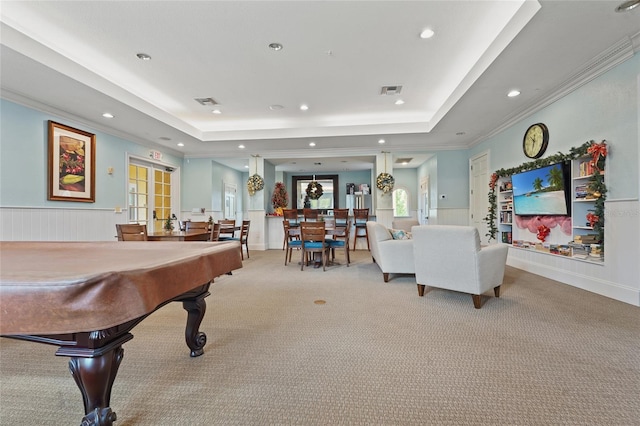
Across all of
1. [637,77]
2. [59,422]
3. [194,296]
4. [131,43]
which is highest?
[131,43]

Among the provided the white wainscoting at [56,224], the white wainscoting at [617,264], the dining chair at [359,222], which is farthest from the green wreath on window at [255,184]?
the white wainscoting at [617,264]

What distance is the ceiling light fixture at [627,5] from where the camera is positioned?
238 centimetres

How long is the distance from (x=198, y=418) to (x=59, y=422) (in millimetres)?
629

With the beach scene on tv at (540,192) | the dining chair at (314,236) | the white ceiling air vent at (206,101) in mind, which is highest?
the white ceiling air vent at (206,101)

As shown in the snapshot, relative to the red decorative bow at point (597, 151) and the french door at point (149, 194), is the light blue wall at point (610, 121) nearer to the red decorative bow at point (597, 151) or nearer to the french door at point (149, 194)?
the red decorative bow at point (597, 151)

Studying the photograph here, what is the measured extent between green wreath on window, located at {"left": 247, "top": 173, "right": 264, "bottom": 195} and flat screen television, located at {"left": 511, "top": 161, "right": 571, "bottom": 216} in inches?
216

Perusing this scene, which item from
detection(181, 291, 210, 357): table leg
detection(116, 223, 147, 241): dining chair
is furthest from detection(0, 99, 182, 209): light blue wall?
detection(181, 291, 210, 357): table leg

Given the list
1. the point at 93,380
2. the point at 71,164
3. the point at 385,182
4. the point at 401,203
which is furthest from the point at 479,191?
the point at 71,164

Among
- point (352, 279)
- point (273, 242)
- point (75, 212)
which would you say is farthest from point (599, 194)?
point (75, 212)

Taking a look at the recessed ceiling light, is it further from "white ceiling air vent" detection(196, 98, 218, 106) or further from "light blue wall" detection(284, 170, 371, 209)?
"light blue wall" detection(284, 170, 371, 209)

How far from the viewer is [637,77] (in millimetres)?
2910

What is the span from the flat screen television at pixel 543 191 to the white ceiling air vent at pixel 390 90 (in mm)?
2377

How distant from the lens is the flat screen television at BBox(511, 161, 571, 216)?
3791mm

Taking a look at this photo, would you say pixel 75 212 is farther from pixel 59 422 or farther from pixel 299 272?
pixel 59 422
